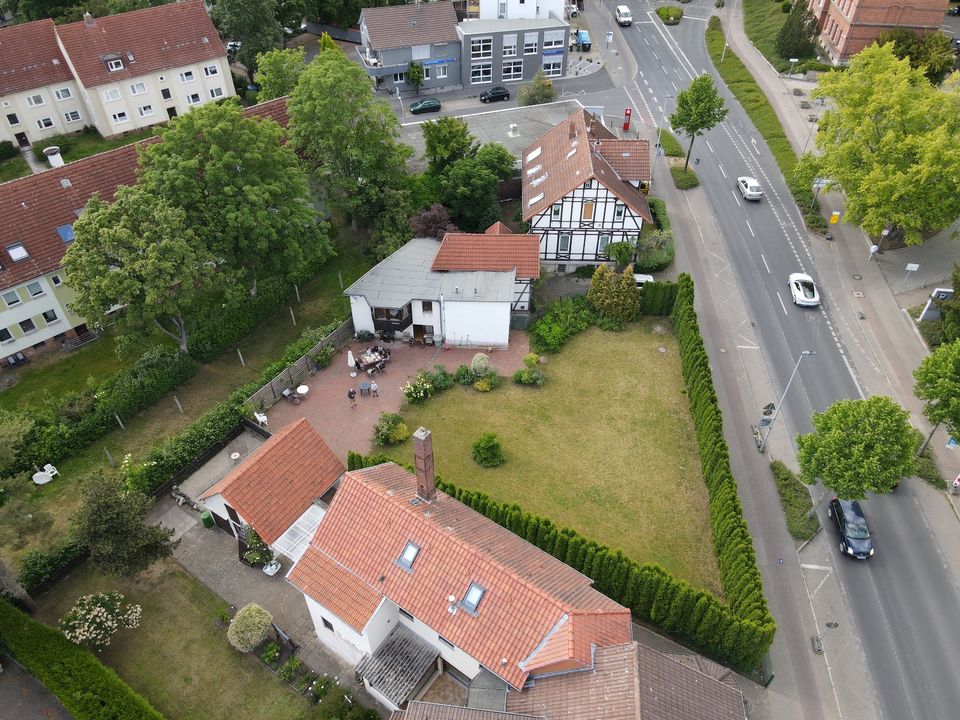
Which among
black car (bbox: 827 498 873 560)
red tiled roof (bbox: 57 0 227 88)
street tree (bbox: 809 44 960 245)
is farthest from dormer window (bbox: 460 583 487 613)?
red tiled roof (bbox: 57 0 227 88)

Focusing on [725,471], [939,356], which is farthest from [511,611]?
[939,356]

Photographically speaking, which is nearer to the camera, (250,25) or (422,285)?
(422,285)

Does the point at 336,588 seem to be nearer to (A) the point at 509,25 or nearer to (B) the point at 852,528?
(B) the point at 852,528

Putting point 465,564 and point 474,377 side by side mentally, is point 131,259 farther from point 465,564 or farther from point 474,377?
point 465,564

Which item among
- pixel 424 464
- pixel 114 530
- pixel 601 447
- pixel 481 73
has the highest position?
pixel 481 73

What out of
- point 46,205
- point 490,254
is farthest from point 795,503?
point 46,205

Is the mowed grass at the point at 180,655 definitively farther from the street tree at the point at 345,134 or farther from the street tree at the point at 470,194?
the street tree at the point at 470,194

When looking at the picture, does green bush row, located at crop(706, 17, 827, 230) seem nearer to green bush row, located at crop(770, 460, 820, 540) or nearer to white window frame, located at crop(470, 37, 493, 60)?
green bush row, located at crop(770, 460, 820, 540)
